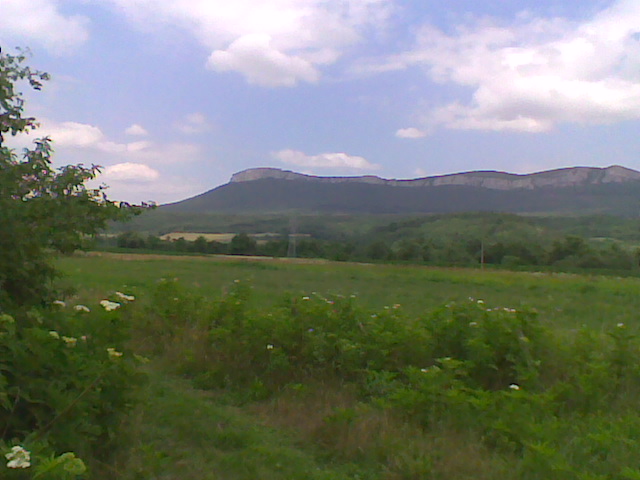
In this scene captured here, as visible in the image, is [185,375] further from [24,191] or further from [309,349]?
[24,191]

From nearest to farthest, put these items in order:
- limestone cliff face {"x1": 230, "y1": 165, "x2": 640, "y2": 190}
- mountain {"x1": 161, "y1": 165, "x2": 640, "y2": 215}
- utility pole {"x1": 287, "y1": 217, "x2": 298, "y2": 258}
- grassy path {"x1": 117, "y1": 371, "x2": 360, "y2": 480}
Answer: grassy path {"x1": 117, "y1": 371, "x2": 360, "y2": 480} → utility pole {"x1": 287, "y1": 217, "x2": 298, "y2": 258} → mountain {"x1": 161, "y1": 165, "x2": 640, "y2": 215} → limestone cliff face {"x1": 230, "y1": 165, "x2": 640, "y2": 190}

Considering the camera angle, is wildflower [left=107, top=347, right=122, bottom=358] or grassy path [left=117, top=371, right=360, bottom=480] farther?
grassy path [left=117, top=371, right=360, bottom=480]

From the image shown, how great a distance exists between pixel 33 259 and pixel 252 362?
9.56ft

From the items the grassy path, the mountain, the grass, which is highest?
the mountain

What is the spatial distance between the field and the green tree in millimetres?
1134

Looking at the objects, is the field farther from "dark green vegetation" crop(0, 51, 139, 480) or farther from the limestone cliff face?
the limestone cliff face

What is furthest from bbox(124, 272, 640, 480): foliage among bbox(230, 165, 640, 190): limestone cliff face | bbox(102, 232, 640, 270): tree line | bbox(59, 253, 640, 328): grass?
bbox(230, 165, 640, 190): limestone cliff face

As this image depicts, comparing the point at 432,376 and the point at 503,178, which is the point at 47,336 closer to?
the point at 432,376

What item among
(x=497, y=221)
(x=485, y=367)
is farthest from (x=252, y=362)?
(x=497, y=221)

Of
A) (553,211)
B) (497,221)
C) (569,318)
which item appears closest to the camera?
(569,318)

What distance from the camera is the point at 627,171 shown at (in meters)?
70.9

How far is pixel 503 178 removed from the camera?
7569 cm

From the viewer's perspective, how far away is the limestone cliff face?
230 feet

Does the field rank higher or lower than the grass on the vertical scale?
higher
